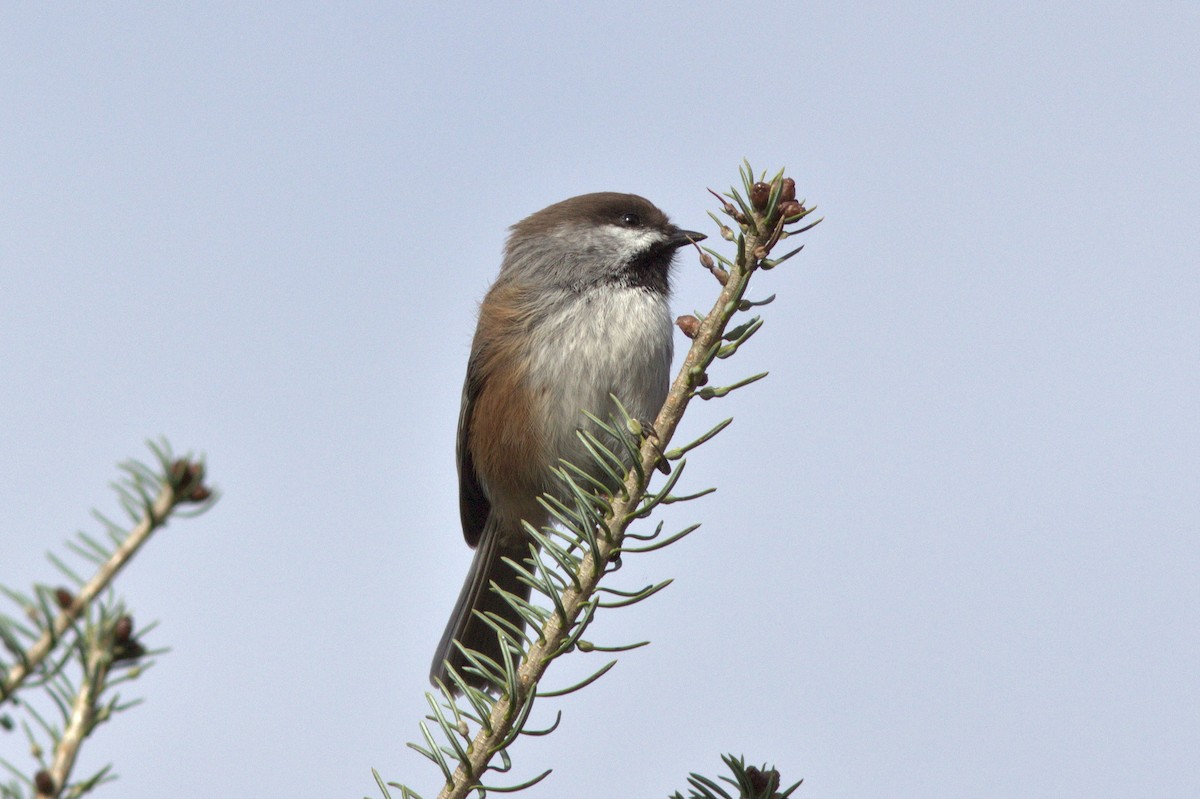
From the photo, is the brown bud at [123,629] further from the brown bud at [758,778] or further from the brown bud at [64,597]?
the brown bud at [758,778]

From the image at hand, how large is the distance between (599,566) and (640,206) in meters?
3.81

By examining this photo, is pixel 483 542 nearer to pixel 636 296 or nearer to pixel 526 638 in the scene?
pixel 636 296

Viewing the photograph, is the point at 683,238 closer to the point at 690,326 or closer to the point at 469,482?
the point at 469,482

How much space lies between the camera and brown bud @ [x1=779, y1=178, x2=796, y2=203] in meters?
2.87

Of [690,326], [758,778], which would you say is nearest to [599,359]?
[690,326]

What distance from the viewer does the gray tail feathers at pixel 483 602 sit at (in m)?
5.64

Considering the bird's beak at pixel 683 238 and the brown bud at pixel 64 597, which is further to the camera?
the bird's beak at pixel 683 238

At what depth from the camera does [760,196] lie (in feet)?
9.42

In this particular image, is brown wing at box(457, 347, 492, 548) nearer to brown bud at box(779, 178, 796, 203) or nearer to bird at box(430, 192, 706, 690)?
bird at box(430, 192, 706, 690)

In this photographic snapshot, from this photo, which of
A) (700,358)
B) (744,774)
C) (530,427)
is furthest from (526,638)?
(530,427)

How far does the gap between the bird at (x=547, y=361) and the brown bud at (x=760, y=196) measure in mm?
2235

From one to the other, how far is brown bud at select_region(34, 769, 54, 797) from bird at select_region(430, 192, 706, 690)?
343 centimetres

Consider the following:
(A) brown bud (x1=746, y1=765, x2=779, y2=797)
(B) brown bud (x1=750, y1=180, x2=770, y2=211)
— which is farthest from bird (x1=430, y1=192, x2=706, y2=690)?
(A) brown bud (x1=746, y1=765, x2=779, y2=797)

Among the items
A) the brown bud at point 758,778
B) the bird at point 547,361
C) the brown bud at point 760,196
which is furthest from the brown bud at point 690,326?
the bird at point 547,361
